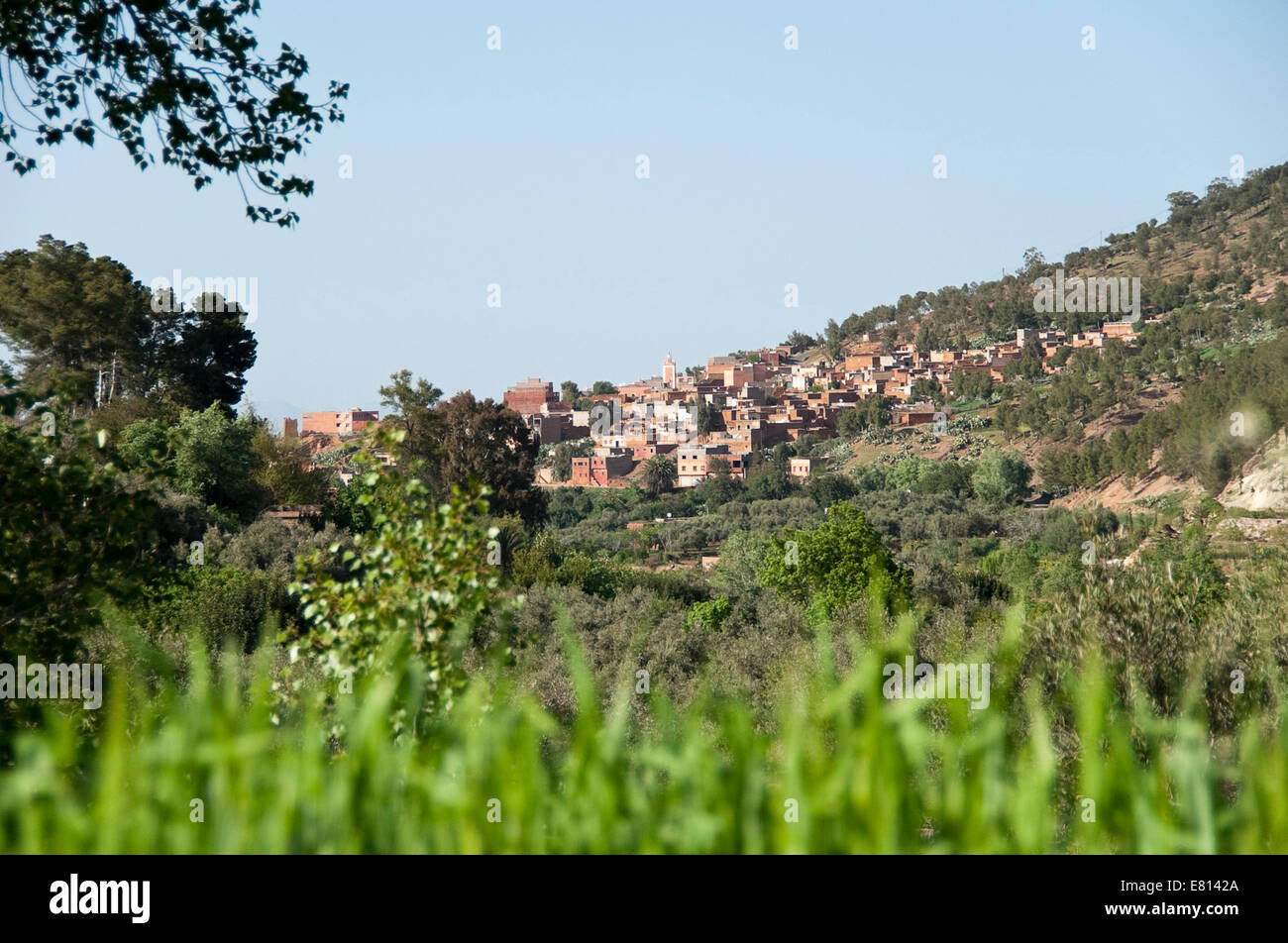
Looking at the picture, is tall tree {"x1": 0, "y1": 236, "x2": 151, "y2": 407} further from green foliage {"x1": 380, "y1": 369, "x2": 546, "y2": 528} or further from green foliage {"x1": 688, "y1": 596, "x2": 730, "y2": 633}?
green foliage {"x1": 688, "y1": 596, "x2": 730, "y2": 633}

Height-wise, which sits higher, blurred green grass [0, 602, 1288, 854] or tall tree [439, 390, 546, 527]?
tall tree [439, 390, 546, 527]

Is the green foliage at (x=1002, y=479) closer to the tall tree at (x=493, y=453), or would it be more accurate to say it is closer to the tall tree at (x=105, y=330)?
the tall tree at (x=493, y=453)

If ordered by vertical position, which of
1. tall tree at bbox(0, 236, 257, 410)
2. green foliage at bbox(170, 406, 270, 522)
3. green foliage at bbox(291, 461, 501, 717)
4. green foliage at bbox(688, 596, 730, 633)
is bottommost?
green foliage at bbox(688, 596, 730, 633)

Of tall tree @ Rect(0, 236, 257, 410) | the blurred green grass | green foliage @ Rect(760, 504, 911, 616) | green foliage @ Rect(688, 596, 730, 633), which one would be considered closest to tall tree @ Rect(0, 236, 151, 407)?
tall tree @ Rect(0, 236, 257, 410)

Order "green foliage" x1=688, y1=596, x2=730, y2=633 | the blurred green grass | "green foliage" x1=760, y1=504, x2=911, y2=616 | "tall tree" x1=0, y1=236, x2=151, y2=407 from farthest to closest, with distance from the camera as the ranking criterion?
"tall tree" x1=0, y1=236, x2=151, y2=407
"green foliage" x1=760, y1=504, x2=911, y2=616
"green foliage" x1=688, y1=596, x2=730, y2=633
the blurred green grass

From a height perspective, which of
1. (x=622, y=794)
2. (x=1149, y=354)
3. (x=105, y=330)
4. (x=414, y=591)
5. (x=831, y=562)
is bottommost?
(x=622, y=794)

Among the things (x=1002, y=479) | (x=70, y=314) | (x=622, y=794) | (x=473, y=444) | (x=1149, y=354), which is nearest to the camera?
(x=622, y=794)

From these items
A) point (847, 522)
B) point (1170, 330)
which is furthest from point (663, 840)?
point (1170, 330)

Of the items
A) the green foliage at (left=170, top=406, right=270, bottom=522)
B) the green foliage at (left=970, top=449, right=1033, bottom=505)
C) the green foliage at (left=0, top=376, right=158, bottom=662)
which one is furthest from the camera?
the green foliage at (left=970, top=449, right=1033, bottom=505)

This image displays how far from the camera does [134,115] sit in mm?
5488

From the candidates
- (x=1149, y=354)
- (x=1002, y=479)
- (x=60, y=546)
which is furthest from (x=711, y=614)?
(x=1149, y=354)

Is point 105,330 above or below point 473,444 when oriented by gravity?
above

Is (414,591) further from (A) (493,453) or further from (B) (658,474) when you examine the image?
(B) (658,474)
